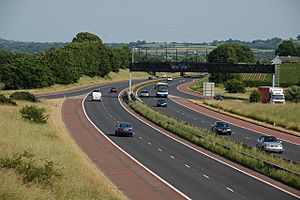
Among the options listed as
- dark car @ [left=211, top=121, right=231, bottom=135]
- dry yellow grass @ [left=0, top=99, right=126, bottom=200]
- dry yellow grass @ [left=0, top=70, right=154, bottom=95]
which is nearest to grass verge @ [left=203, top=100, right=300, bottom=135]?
dark car @ [left=211, top=121, right=231, bottom=135]

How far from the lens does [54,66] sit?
128000mm

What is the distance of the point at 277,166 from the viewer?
1339 inches

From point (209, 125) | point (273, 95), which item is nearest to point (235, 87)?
point (273, 95)

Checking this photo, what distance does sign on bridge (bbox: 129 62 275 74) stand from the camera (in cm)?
10238

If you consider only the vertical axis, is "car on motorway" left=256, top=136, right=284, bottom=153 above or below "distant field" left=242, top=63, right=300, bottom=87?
above

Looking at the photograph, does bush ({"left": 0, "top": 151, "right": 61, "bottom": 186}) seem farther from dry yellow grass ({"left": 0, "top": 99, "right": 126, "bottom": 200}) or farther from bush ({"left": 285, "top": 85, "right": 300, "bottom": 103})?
bush ({"left": 285, "top": 85, "right": 300, "bottom": 103})

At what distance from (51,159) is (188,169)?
8.03 meters

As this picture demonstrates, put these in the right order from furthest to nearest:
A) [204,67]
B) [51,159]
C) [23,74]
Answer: [23,74]
[204,67]
[51,159]

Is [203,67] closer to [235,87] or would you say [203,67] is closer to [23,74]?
[235,87]

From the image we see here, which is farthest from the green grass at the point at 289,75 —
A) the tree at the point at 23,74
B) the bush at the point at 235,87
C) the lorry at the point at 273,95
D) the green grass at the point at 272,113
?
the tree at the point at 23,74

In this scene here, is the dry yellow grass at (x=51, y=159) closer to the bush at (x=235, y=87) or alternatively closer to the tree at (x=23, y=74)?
the tree at (x=23, y=74)

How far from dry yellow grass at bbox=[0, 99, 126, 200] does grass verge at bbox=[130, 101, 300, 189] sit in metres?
9.23

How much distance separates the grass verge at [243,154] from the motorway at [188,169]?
128 centimetres

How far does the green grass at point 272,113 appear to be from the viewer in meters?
66.6
